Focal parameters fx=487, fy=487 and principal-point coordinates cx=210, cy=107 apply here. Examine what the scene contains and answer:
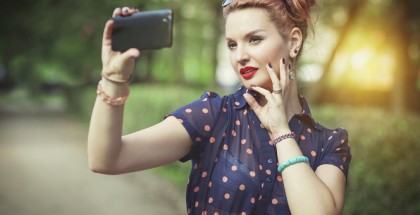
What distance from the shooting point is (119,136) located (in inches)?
63.7

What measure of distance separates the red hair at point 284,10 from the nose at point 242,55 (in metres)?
0.17

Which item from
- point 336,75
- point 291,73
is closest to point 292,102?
point 291,73

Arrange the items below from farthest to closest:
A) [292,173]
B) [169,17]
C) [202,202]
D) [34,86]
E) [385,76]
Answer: [34,86], [385,76], [202,202], [292,173], [169,17]

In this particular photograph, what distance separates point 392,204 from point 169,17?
4323 millimetres

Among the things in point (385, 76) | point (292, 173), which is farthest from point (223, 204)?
point (385, 76)

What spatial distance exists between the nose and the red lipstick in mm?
29

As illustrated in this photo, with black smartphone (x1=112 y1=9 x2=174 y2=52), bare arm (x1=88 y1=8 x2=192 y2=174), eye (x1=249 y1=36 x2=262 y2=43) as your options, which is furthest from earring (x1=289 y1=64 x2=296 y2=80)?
black smartphone (x1=112 y1=9 x2=174 y2=52)

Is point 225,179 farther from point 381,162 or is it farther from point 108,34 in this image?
point 381,162

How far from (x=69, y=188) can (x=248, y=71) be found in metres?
7.20

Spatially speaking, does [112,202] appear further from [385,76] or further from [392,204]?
[385,76]

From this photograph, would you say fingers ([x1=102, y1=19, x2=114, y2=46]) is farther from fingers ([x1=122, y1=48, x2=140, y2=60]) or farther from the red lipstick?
the red lipstick

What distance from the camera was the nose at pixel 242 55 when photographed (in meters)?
1.94

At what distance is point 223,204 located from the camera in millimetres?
1851

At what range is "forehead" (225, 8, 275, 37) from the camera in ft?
6.32
